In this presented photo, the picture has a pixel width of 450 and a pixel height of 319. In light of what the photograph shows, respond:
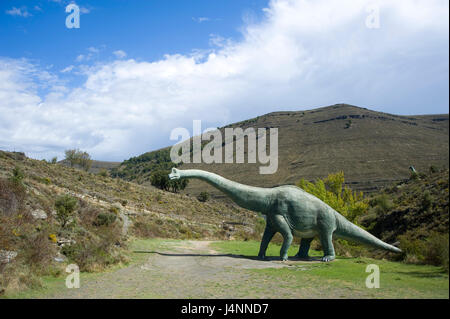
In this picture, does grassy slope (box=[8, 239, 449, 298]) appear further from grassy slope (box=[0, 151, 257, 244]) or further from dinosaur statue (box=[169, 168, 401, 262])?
grassy slope (box=[0, 151, 257, 244])

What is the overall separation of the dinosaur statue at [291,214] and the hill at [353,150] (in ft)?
98.3

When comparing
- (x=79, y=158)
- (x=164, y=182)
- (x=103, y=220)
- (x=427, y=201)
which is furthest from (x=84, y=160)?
(x=427, y=201)

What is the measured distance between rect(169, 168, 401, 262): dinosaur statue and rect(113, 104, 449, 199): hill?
29952mm

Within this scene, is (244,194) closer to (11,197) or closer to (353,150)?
(11,197)

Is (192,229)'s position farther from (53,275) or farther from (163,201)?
(53,275)

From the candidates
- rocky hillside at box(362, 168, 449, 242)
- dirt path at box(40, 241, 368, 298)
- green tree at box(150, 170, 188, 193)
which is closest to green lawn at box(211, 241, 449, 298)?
dirt path at box(40, 241, 368, 298)

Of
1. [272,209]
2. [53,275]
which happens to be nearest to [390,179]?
[272,209]

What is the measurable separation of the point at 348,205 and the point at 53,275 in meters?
20.0

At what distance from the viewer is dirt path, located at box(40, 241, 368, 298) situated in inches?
313

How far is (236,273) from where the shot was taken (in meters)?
10.8

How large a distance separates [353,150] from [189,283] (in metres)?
64.0

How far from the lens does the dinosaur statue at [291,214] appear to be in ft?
44.3

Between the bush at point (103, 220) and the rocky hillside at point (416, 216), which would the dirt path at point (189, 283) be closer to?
the bush at point (103, 220)

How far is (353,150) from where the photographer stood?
221 feet
